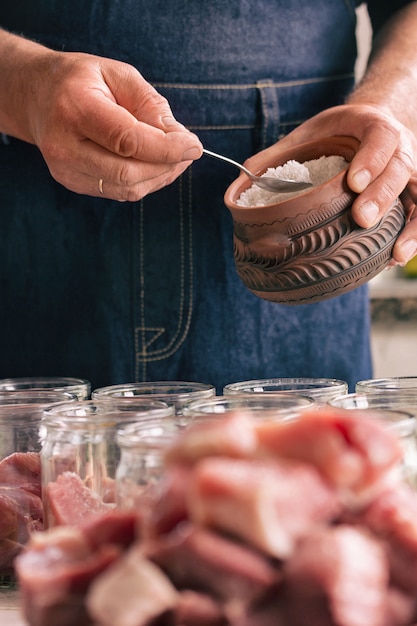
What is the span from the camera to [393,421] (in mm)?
629

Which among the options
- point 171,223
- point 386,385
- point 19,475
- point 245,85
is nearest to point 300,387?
point 386,385

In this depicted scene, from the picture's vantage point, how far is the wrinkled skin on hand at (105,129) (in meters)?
1.02

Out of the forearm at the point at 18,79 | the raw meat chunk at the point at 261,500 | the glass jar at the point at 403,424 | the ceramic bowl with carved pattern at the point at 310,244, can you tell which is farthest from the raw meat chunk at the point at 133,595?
the forearm at the point at 18,79

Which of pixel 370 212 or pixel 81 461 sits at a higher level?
pixel 370 212

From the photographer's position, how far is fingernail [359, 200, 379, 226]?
1007 millimetres

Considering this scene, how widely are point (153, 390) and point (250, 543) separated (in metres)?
0.54

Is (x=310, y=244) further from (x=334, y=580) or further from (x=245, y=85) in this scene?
(x=334, y=580)

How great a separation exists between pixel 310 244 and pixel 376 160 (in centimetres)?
14

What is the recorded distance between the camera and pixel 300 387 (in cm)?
98

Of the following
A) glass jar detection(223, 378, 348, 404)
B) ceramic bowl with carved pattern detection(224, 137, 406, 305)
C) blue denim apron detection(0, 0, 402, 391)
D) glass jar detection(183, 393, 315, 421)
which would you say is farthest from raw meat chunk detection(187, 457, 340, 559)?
blue denim apron detection(0, 0, 402, 391)

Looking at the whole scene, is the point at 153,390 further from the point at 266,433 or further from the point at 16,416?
the point at 266,433

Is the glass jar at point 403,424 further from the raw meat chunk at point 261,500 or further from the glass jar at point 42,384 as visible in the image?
the glass jar at point 42,384

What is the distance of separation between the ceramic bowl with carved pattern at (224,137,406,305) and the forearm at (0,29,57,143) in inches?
12.3

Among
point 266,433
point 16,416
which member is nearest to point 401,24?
point 16,416
